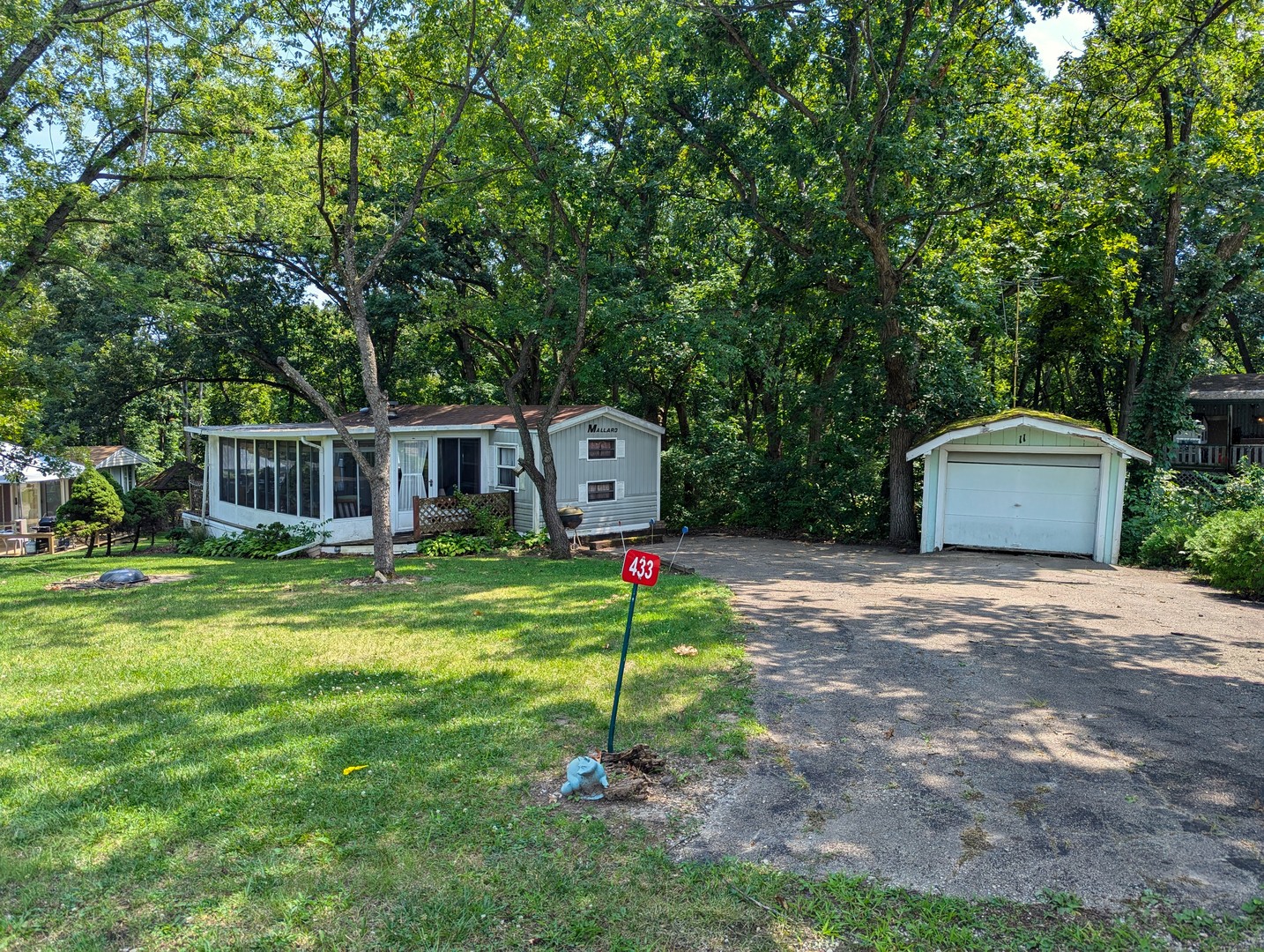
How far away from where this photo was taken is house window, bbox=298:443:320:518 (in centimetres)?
1631

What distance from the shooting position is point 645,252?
57.5ft

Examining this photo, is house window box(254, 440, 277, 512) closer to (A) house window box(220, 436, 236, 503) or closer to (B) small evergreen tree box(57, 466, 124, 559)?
(A) house window box(220, 436, 236, 503)

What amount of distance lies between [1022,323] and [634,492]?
10.4 metres

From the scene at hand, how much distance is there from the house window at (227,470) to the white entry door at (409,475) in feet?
15.7

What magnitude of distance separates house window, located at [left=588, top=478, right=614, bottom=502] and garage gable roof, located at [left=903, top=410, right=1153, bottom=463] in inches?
274

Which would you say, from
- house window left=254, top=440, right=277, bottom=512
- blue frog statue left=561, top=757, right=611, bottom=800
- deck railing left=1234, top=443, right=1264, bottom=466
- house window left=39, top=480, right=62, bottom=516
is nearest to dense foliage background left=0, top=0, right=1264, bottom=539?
house window left=254, top=440, right=277, bottom=512

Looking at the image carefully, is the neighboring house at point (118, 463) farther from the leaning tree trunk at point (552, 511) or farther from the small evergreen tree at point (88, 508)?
the leaning tree trunk at point (552, 511)

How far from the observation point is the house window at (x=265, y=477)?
57.0ft

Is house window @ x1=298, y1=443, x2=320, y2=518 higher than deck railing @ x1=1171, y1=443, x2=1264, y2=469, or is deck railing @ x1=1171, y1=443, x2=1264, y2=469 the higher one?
deck railing @ x1=1171, y1=443, x2=1264, y2=469

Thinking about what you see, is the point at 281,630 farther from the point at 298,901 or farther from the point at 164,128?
the point at 164,128

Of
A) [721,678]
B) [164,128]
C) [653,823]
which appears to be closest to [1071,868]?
[653,823]

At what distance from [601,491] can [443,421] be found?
3957 mm

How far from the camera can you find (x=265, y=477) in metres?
17.6

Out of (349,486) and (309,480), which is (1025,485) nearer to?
(349,486)
